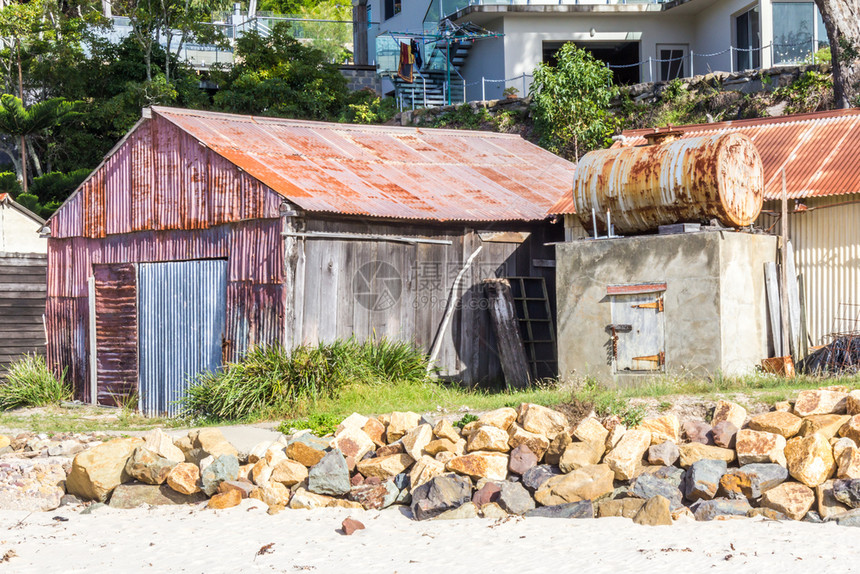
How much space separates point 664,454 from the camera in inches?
393

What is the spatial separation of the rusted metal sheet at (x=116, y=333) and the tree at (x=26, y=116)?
42.5 feet

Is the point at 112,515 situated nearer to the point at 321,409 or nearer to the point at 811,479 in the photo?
the point at 321,409

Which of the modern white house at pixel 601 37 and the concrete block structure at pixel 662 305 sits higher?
the modern white house at pixel 601 37

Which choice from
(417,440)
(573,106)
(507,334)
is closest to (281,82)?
(573,106)

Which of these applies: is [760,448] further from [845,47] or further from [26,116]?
[26,116]

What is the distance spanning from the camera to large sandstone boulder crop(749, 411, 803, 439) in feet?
33.2

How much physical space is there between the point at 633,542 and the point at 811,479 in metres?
2.13

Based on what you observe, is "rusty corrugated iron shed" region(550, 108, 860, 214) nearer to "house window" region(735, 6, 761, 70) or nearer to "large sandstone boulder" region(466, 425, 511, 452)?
"large sandstone boulder" region(466, 425, 511, 452)

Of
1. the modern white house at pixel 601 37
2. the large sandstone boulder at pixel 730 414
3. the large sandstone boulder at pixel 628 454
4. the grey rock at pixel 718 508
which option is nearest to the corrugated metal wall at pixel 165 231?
the large sandstone boulder at pixel 628 454

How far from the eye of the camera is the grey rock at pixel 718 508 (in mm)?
9062

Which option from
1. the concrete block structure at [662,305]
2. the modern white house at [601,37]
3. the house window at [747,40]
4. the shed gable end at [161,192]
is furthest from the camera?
the modern white house at [601,37]

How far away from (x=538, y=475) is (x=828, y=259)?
7227 millimetres

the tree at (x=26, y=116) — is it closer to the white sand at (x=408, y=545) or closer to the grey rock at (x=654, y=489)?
the white sand at (x=408, y=545)

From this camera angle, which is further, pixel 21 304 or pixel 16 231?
pixel 16 231
